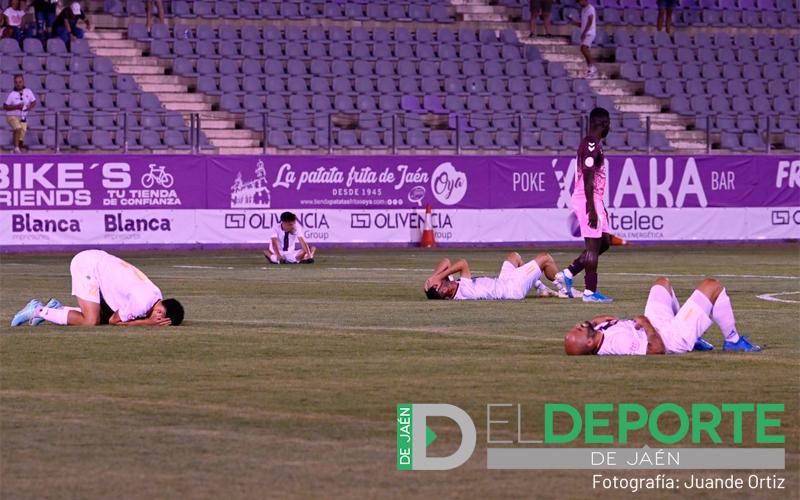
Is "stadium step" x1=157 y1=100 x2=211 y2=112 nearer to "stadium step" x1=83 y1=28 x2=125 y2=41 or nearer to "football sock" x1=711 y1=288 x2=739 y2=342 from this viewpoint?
"stadium step" x1=83 y1=28 x2=125 y2=41

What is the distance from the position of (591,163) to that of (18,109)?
1904 centimetres

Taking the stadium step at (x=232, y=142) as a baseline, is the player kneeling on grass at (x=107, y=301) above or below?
above

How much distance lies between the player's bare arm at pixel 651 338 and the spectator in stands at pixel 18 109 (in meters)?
24.1

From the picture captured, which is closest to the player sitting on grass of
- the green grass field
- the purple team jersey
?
the green grass field

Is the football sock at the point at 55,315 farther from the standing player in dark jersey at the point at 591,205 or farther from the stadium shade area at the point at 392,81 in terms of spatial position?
the stadium shade area at the point at 392,81

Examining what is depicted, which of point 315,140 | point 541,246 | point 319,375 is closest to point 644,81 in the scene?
point 541,246

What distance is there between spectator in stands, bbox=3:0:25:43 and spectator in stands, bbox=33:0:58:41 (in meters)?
0.49

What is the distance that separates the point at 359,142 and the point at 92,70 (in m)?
6.58

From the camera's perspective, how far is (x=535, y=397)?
1105 cm

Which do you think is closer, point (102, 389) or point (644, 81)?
point (102, 389)

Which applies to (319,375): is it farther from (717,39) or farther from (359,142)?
(717,39)

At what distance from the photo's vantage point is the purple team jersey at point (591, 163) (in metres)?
19.6

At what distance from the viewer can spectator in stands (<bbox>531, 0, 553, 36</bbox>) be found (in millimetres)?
45156

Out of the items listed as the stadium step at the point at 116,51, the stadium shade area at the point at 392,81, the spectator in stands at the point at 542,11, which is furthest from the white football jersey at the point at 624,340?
the spectator in stands at the point at 542,11
